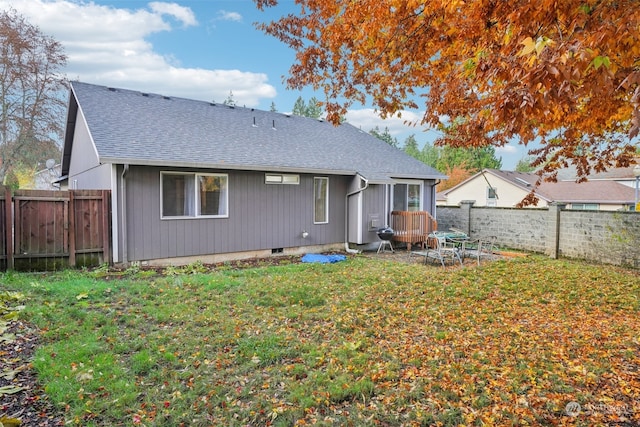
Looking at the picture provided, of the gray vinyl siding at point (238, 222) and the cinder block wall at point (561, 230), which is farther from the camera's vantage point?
the cinder block wall at point (561, 230)

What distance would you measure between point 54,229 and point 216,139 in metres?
4.46

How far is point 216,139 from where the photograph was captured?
10.3 meters

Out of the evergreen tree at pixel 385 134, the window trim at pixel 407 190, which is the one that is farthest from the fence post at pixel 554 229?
the evergreen tree at pixel 385 134

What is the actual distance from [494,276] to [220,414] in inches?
255

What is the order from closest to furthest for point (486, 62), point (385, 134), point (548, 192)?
point (486, 62) < point (548, 192) < point (385, 134)

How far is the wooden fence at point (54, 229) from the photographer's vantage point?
729cm

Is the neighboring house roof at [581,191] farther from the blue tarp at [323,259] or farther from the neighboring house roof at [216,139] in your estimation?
the blue tarp at [323,259]

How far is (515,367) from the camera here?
11.1 ft

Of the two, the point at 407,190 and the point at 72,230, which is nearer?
the point at 72,230

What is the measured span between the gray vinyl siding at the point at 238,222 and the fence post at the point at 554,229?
609cm

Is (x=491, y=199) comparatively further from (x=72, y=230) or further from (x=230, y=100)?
(x=230, y=100)

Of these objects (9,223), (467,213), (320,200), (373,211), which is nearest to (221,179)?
(320,200)

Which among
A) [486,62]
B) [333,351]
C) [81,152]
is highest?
[81,152]

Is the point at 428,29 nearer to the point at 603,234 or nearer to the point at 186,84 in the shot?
the point at 603,234
